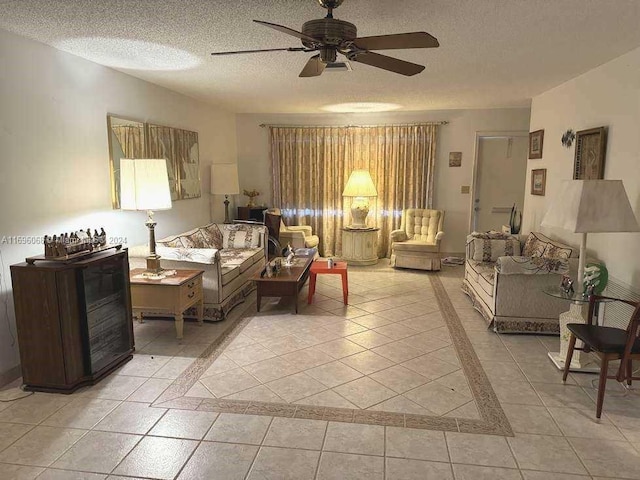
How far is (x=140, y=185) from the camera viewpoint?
360 centimetres

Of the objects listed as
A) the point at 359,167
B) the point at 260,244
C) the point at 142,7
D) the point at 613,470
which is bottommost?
the point at 613,470

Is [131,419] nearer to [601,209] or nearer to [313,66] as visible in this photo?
[313,66]

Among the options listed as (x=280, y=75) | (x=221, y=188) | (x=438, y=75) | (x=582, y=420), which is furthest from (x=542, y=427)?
(x=221, y=188)

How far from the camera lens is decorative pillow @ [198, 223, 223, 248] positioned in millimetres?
5371

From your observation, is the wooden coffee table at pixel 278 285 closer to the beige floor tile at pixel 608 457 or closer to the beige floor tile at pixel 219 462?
the beige floor tile at pixel 219 462

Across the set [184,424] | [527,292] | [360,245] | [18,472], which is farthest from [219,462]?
[360,245]

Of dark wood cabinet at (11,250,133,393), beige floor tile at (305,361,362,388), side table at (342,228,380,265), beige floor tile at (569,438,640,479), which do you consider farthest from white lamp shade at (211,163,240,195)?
beige floor tile at (569,438,640,479)

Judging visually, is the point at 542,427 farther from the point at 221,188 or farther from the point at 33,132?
the point at 221,188

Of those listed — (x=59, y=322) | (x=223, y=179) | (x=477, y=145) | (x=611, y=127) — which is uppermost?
(x=477, y=145)

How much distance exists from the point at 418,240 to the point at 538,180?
1.94m

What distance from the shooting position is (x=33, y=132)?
3.23 metres

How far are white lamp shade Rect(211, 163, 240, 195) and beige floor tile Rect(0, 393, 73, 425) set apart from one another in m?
3.82

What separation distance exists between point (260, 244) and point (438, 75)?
300 cm

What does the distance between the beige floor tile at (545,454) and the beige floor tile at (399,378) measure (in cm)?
76
